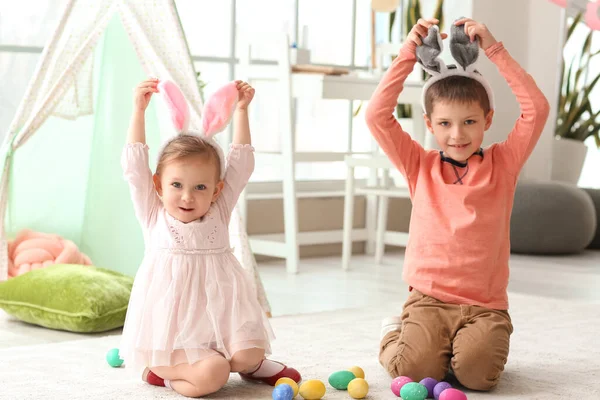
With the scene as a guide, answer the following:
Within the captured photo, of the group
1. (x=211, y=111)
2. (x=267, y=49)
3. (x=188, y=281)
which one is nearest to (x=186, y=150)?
(x=211, y=111)

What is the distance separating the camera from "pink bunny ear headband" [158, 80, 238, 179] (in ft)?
6.20

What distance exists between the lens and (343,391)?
1869 millimetres

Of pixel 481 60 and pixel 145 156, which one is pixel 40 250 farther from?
pixel 481 60

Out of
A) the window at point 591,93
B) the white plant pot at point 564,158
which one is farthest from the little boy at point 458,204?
the window at point 591,93

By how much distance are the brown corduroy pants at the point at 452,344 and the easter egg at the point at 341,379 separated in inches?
5.2

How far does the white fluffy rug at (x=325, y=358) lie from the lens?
73.0 inches

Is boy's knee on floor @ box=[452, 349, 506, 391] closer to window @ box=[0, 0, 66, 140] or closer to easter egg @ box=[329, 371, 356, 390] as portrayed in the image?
easter egg @ box=[329, 371, 356, 390]

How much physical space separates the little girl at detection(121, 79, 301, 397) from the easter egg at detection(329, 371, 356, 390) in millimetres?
115

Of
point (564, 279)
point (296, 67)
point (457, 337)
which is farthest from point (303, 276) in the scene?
point (457, 337)

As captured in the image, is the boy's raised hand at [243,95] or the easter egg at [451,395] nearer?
the easter egg at [451,395]

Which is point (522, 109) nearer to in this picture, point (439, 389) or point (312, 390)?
point (439, 389)

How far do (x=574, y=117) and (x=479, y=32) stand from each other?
3.92 m

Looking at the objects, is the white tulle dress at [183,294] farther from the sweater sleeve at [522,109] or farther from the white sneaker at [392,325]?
the sweater sleeve at [522,109]

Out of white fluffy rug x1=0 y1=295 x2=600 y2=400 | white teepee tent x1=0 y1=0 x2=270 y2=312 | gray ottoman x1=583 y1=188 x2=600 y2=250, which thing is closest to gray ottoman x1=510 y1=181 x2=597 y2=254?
gray ottoman x1=583 y1=188 x2=600 y2=250
